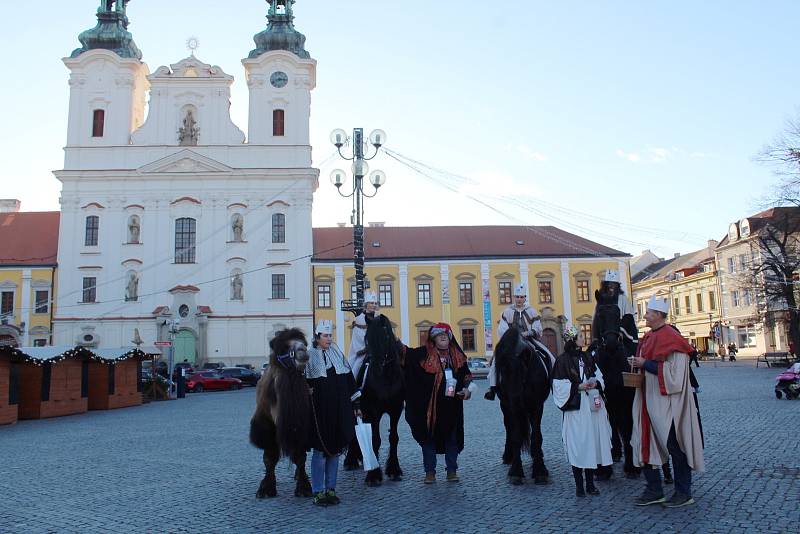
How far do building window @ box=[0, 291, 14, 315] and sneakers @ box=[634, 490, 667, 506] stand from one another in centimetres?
4867

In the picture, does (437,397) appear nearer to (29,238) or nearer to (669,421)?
(669,421)

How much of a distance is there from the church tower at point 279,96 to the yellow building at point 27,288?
643 inches

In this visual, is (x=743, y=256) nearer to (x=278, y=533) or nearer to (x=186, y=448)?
(x=186, y=448)

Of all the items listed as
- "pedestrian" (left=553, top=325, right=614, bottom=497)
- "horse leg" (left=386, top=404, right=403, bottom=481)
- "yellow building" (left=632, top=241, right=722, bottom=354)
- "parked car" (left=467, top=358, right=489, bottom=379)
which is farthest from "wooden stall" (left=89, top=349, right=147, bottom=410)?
"yellow building" (left=632, top=241, right=722, bottom=354)

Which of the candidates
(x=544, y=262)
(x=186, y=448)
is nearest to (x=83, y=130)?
(x=544, y=262)

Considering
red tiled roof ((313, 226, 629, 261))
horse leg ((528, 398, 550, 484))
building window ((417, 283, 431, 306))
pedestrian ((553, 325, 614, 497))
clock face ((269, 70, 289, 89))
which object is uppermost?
clock face ((269, 70, 289, 89))

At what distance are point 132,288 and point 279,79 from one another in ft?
56.3

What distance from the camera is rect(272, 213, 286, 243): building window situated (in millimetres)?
46688

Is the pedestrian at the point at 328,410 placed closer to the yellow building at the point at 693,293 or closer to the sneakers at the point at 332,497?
the sneakers at the point at 332,497

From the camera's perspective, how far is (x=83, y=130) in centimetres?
4638

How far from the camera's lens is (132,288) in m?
45.2

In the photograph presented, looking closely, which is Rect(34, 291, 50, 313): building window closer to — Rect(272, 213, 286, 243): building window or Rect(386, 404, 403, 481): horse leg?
Rect(272, 213, 286, 243): building window

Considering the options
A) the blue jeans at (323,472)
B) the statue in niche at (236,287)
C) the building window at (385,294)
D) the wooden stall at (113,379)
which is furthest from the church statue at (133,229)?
the blue jeans at (323,472)

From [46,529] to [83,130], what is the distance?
Result: 45438 mm
